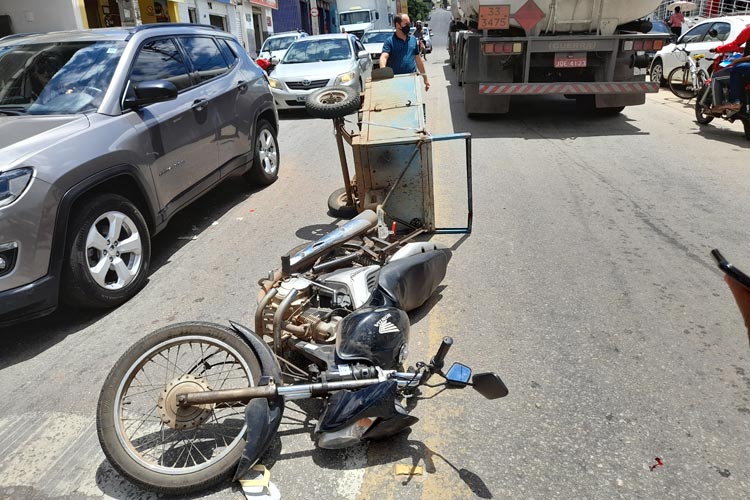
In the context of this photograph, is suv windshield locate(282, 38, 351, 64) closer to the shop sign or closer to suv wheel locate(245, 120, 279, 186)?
suv wheel locate(245, 120, 279, 186)

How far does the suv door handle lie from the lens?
5413mm

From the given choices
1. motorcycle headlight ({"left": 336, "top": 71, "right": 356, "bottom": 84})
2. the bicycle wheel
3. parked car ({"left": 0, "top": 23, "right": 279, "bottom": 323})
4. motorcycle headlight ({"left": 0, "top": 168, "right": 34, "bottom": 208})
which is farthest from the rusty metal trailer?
the bicycle wheel

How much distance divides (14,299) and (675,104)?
1346 cm

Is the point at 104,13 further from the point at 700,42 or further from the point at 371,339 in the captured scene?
the point at 371,339

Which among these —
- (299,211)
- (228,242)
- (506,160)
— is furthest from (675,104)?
(228,242)

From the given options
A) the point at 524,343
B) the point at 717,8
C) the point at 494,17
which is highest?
the point at 717,8

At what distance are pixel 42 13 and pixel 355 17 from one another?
21.0m

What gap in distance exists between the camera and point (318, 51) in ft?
46.8

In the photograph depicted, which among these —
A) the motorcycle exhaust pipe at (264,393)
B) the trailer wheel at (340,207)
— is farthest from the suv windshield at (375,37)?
the motorcycle exhaust pipe at (264,393)

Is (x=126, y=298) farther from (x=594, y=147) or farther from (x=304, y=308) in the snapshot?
(x=594, y=147)

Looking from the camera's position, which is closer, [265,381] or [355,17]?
[265,381]

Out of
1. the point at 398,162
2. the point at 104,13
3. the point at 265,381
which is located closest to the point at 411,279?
the point at 265,381

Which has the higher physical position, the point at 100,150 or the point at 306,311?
the point at 100,150

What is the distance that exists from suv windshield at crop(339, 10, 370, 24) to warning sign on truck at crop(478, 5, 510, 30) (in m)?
26.8
